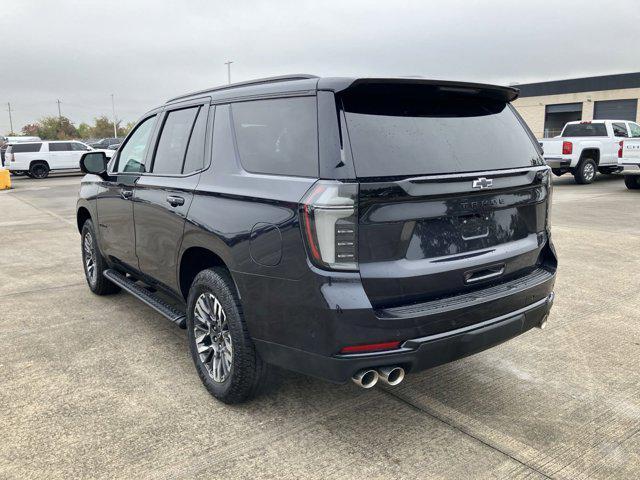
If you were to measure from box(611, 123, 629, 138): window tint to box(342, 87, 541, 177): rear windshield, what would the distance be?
54.3 feet

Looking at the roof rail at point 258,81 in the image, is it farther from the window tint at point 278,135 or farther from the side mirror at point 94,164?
the side mirror at point 94,164

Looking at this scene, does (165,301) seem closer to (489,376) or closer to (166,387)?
(166,387)

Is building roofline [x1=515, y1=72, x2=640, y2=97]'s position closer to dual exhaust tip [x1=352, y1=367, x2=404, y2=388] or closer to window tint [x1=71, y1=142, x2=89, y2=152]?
window tint [x1=71, y1=142, x2=89, y2=152]

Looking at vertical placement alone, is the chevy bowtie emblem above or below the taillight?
above

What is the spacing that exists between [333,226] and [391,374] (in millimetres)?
746

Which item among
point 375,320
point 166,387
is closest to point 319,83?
point 375,320

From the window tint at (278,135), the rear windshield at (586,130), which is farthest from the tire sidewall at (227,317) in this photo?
the rear windshield at (586,130)

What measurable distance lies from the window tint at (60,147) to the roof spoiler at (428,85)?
25489 millimetres

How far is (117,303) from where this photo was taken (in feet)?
17.3

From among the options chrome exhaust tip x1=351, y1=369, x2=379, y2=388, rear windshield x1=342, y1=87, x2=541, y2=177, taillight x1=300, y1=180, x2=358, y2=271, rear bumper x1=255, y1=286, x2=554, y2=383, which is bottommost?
chrome exhaust tip x1=351, y1=369, x2=379, y2=388

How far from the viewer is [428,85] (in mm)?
2783

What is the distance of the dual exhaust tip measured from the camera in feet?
8.34

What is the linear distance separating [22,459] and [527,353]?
321cm

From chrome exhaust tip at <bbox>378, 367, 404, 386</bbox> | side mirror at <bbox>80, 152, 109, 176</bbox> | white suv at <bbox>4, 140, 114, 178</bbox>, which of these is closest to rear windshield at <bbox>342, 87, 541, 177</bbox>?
chrome exhaust tip at <bbox>378, 367, 404, 386</bbox>
